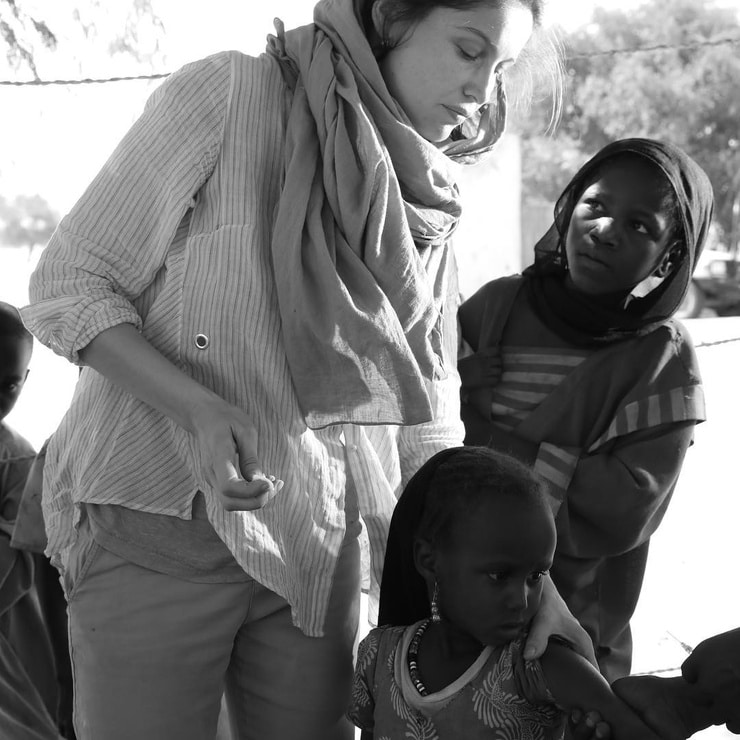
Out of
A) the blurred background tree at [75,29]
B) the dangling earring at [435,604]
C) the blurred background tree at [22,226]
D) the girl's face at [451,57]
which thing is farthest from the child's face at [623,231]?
the blurred background tree at [22,226]

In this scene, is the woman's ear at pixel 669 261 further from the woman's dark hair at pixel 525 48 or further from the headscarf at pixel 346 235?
the headscarf at pixel 346 235

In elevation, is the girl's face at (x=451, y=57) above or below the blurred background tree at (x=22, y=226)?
above

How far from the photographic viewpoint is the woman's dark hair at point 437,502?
1847 mm

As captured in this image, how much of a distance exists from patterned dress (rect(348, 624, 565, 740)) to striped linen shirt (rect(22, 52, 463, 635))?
0.65 feet

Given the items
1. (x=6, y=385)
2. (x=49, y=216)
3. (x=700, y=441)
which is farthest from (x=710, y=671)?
(x=49, y=216)

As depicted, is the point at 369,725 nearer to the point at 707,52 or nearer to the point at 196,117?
the point at 196,117

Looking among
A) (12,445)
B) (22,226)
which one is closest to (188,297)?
(12,445)

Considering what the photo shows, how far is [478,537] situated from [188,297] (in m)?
0.61

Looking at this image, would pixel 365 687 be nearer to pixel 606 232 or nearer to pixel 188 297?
pixel 188 297

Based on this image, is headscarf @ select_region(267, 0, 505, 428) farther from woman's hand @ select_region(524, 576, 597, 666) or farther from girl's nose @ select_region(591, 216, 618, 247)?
girl's nose @ select_region(591, 216, 618, 247)

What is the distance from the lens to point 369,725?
188cm

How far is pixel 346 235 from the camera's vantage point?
1749 mm

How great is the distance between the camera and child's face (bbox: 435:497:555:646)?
1.78m

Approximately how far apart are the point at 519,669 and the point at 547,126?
115 cm
